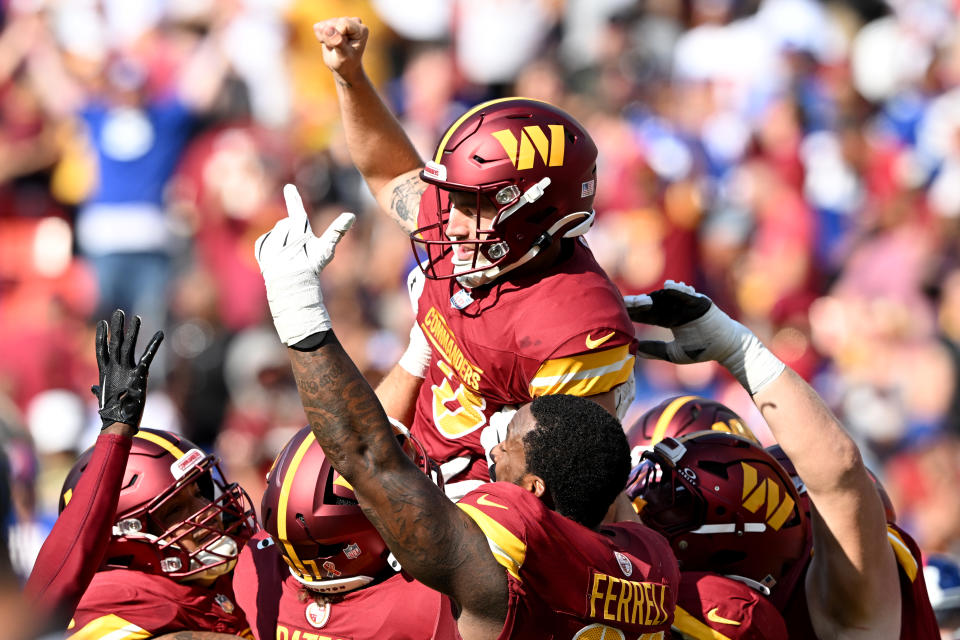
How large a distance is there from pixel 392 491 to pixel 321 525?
2.17 feet

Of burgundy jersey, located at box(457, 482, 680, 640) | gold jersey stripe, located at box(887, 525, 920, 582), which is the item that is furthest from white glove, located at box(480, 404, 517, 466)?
gold jersey stripe, located at box(887, 525, 920, 582)

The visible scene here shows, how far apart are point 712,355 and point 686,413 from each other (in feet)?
2.88

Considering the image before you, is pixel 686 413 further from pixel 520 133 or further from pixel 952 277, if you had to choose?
pixel 952 277

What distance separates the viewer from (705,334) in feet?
12.4

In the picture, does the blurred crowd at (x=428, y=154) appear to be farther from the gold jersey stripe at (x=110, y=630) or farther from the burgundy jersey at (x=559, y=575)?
the burgundy jersey at (x=559, y=575)

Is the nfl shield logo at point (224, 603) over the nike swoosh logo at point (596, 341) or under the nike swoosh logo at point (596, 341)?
under

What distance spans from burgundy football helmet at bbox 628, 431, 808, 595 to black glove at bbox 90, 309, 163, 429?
1521mm

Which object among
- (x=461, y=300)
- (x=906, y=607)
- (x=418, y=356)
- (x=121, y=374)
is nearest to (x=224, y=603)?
(x=121, y=374)

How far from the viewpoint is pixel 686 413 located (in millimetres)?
4641

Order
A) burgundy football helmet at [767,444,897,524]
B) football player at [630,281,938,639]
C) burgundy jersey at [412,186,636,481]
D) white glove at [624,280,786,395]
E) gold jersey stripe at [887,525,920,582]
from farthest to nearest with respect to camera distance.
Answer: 1. burgundy football helmet at [767,444,897,524]
2. gold jersey stripe at [887,525,920,582]
3. white glove at [624,280,786,395]
4. football player at [630,281,938,639]
5. burgundy jersey at [412,186,636,481]

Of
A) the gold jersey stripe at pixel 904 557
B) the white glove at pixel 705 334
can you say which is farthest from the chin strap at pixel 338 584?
the gold jersey stripe at pixel 904 557

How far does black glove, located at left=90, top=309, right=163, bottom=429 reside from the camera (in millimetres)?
3311

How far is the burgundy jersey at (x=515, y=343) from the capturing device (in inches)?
137

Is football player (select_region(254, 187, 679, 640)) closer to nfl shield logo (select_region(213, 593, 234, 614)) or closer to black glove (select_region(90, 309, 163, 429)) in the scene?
black glove (select_region(90, 309, 163, 429))
